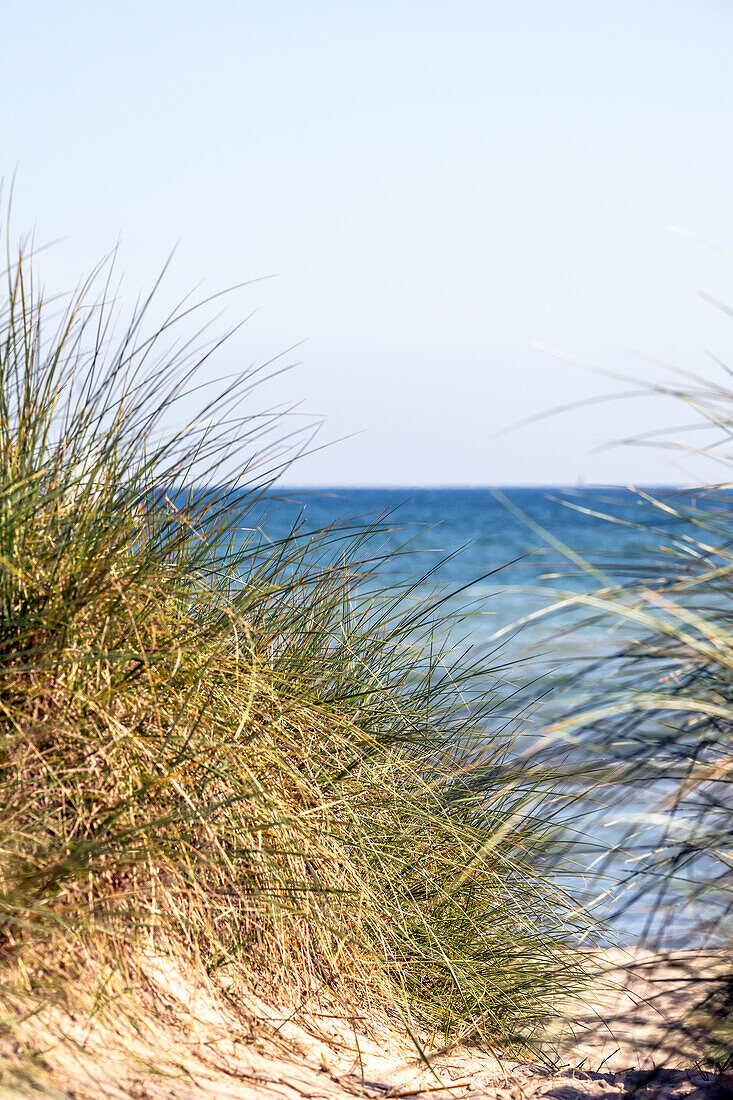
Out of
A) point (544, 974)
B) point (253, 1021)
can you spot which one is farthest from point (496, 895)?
point (253, 1021)

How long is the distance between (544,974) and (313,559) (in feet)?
3.81

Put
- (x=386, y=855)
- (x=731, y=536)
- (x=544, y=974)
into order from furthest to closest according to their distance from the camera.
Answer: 1. (x=544, y=974)
2. (x=386, y=855)
3. (x=731, y=536)

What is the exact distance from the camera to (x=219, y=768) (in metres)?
1.79

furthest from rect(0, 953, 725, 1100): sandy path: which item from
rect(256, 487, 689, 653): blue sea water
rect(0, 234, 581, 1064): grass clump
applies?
rect(256, 487, 689, 653): blue sea water

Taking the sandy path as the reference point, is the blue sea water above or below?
above

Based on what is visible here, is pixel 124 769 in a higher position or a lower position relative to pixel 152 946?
higher

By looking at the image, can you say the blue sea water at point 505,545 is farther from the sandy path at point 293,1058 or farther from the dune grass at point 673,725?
the sandy path at point 293,1058

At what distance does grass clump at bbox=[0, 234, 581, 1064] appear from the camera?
1.67 meters

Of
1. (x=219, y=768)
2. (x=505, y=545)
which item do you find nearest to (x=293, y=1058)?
(x=219, y=768)

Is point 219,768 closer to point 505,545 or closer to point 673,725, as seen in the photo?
point 673,725

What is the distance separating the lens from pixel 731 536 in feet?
5.45

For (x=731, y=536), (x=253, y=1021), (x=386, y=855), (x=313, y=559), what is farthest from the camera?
(x=313, y=559)

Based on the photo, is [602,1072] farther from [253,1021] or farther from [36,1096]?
[36,1096]

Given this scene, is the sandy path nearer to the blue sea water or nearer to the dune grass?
the dune grass
